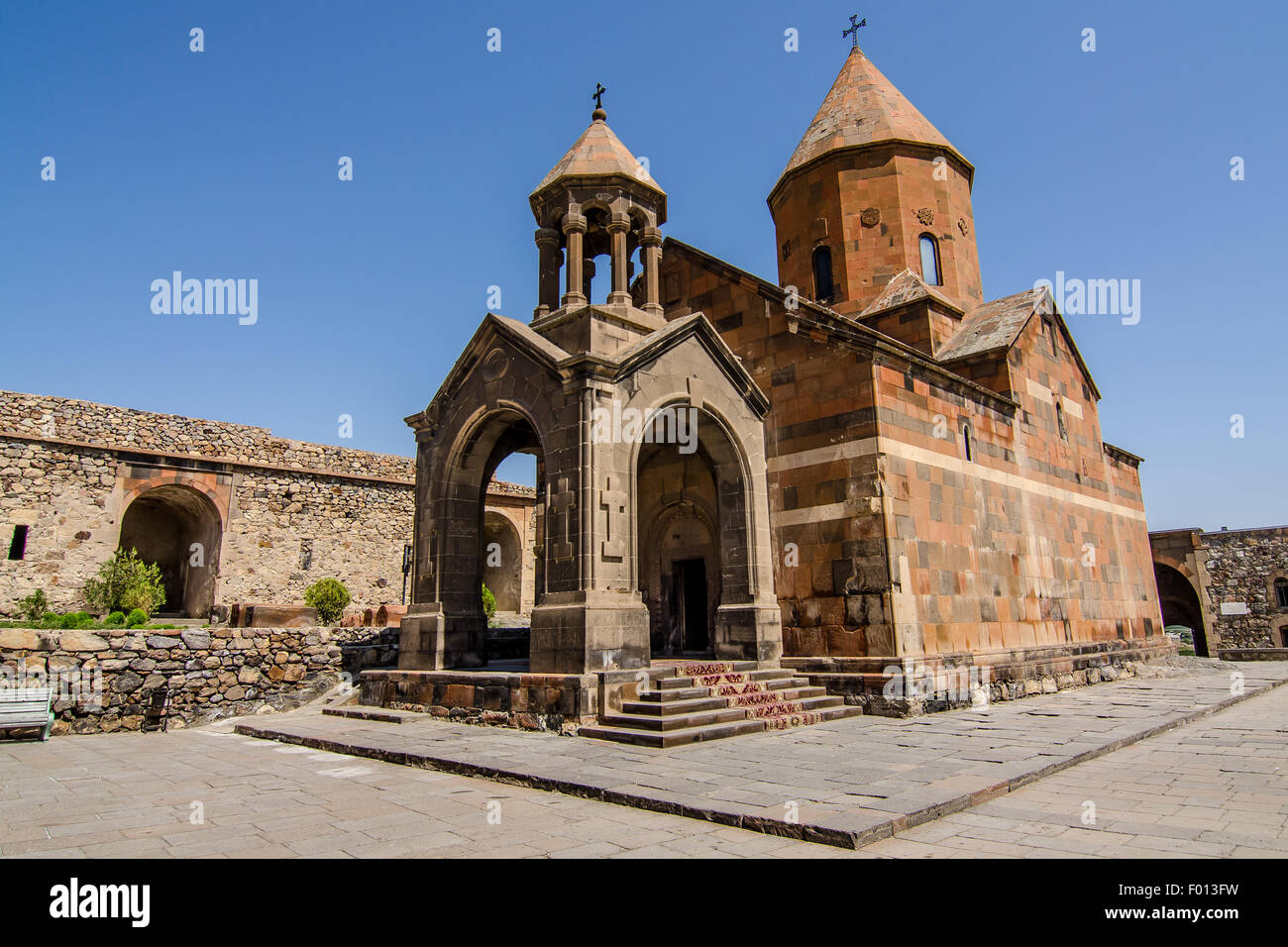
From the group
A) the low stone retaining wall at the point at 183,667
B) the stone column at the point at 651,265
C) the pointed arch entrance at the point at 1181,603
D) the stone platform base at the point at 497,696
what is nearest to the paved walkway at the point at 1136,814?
the stone platform base at the point at 497,696

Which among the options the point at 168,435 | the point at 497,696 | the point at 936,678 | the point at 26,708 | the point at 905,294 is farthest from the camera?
the point at 168,435

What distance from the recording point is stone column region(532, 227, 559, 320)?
1131 centimetres

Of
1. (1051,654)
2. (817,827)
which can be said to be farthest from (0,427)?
(1051,654)

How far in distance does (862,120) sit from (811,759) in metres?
14.3

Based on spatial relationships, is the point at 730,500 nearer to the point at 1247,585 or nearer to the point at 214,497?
the point at 214,497

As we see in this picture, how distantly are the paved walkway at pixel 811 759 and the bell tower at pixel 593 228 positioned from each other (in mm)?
5190

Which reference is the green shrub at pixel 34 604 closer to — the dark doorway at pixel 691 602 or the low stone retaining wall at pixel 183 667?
the low stone retaining wall at pixel 183 667

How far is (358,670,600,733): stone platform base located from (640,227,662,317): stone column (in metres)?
5.51

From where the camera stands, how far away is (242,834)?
4230 millimetres

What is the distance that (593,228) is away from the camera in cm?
1183

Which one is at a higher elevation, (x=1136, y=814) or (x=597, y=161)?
(x=597, y=161)

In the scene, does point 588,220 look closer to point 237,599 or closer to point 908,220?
point 908,220

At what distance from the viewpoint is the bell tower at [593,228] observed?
10.3 metres

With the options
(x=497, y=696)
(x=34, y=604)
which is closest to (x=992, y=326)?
(x=497, y=696)
